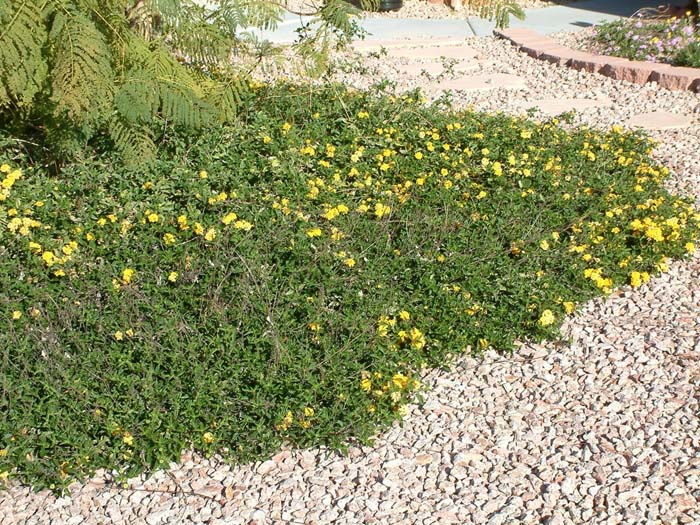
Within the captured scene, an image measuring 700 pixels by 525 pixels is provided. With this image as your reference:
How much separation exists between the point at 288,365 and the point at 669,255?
2.15 meters

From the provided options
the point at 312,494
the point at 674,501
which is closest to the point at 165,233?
the point at 312,494

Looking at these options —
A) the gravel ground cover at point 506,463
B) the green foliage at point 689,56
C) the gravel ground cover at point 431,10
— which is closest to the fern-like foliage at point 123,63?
the gravel ground cover at point 506,463

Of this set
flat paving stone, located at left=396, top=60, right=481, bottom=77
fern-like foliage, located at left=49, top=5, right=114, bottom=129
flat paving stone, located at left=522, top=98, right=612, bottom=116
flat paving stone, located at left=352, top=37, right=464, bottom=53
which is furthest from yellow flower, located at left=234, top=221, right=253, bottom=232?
flat paving stone, located at left=352, top=37, right=464, bottom=53

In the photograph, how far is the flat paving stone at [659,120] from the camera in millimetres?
6099

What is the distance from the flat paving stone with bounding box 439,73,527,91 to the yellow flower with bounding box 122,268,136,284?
161 inches

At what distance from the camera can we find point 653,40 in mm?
7820

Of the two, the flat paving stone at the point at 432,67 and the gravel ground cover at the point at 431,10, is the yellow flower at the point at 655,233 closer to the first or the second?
the flat paving stone at the point at 432,67

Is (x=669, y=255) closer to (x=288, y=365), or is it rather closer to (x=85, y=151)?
(x=288, y=365)

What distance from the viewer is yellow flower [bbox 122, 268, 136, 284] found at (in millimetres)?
3391

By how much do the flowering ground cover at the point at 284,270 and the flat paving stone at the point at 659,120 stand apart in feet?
3.71

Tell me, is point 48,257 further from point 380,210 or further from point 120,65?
point 380,210

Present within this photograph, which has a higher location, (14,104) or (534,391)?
(14,104)

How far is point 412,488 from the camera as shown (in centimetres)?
282

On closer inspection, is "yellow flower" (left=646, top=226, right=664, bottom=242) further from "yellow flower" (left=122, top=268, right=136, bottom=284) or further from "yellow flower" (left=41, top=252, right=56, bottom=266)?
"yellow flower" (left=41, top=252, right=56, bottom=266)
